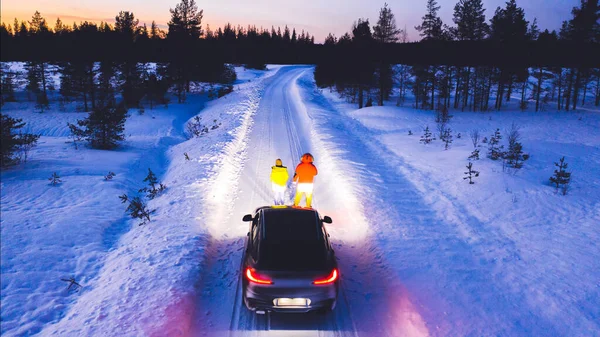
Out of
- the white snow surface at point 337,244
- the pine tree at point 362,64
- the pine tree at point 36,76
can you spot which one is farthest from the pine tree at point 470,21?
the pine tree at point 36,76

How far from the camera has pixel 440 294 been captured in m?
6.68

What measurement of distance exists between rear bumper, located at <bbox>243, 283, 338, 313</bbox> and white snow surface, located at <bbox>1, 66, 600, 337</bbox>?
45cm

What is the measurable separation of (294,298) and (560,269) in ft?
20.2

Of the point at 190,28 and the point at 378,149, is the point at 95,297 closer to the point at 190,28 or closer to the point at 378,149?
the point at 378,149

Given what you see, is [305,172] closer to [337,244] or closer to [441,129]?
[337,244]

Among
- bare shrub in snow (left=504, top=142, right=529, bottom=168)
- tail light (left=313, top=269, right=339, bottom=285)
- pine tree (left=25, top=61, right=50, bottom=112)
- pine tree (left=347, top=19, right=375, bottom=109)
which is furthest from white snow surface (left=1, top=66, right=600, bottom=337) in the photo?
pine tree (left=25, top=61, right=50, bottom=112)

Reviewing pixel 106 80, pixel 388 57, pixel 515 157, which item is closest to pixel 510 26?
pixel 388 57

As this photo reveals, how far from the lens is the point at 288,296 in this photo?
536 centimetres

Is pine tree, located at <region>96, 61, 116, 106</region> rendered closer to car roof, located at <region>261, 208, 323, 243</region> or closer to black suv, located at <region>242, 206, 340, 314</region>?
car roof, located at <region>261, 208, 323, 243</region>

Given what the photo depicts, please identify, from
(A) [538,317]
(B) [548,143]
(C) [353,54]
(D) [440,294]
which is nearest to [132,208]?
(D) [440,294]

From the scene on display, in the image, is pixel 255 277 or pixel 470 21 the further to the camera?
pixel 470 21

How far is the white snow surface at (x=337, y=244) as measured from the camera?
5.92m

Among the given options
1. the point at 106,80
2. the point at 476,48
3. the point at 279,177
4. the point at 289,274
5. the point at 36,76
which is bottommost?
the point at 289,274

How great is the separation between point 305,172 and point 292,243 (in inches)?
150
